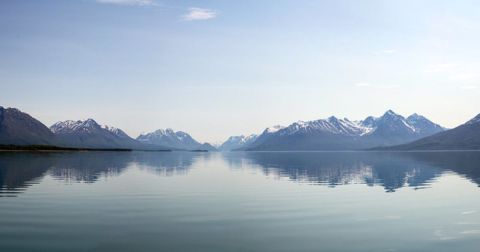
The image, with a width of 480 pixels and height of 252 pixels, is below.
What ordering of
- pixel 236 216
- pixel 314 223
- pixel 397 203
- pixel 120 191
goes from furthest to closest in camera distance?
pixel 120 191, pixel 397 203, pixel 236 216, pixel 314 223

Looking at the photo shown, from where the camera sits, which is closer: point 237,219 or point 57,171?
point 237,219

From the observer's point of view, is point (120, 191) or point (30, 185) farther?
point (30, 185)

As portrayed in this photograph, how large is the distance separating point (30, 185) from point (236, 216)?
3545 cm

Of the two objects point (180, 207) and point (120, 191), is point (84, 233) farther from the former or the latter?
point (120, 191)

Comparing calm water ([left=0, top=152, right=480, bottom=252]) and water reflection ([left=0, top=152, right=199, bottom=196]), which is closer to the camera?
calm water ([left=0, top=152, right=480, bottom=252])

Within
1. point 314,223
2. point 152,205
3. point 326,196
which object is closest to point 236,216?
point 314,223

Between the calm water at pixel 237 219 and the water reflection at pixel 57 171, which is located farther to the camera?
the water reflection at pixel 57 171

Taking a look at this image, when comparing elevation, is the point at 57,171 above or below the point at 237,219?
above

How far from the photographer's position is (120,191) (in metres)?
52.5

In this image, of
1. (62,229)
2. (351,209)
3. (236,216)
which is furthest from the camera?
(351,209)

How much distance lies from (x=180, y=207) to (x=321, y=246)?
18.0 metres

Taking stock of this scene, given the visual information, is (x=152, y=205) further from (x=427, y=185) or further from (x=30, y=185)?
(x=427, y=185)

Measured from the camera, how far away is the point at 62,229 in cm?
2858

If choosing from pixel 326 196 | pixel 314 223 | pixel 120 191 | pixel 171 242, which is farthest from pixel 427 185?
pixel 171 242
